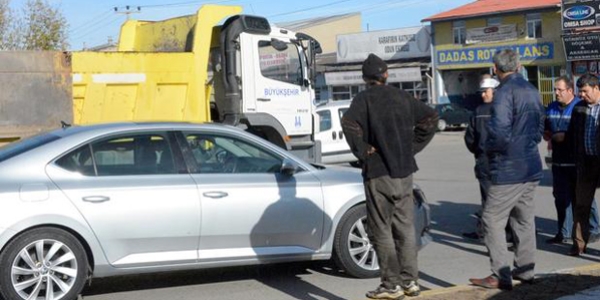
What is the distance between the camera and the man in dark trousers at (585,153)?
8.63 metres

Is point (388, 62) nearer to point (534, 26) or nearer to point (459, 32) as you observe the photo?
point (459, 32)

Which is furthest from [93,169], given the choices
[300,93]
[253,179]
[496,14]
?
[496,14]

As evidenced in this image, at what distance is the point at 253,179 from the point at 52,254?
69.6 inches

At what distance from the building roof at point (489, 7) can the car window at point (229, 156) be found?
127 feet

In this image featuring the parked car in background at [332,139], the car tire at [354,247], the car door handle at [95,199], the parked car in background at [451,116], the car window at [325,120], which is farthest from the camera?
the parked car in background at [451,116]

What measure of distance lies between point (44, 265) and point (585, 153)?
5.17 m

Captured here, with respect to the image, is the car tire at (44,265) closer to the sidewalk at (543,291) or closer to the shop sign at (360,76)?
the sidewalk at (543,291)

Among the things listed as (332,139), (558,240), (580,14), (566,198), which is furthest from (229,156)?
(580,14)

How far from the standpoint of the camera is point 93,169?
7203 mm

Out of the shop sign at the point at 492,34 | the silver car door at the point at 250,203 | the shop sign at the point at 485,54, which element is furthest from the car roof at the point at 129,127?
the shop sign at the point at 492,34

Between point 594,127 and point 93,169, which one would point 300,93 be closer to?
point 594,127

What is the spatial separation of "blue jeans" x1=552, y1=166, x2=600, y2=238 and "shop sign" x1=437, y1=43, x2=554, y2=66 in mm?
35542

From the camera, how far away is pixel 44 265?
22.5 ft

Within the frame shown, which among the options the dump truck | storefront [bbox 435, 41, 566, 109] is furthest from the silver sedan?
storefront [bbox 435, 41, 566, 109]
